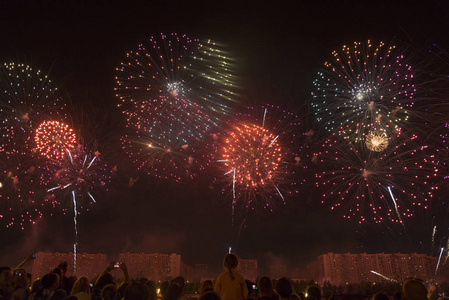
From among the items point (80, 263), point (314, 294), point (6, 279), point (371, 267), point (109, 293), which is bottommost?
point (371, 267)

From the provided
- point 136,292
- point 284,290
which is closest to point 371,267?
point 284,290

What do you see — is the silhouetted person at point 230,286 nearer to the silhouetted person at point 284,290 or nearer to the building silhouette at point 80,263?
the silhouetted person at point 284,290

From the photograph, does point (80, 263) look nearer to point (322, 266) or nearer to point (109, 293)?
point (322, 266)

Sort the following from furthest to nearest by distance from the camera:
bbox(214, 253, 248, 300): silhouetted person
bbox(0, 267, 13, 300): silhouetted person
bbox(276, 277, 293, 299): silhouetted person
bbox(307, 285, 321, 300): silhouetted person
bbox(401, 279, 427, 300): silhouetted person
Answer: bbox(0, 267, 13, 300): silhouetted person < bbox(214, 253, 248, 300): silhouetted person < bbox(307, 285, 321, 300): silhouetted person < bbox(276, 277, 293, 299): silhouetted person < bbox(401, 279, 427, 300): silhouetted person

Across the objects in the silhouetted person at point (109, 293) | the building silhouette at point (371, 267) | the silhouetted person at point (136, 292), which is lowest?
the building silhouette at point (371, 267)

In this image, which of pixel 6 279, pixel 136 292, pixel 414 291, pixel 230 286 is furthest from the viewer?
pixel 6 279

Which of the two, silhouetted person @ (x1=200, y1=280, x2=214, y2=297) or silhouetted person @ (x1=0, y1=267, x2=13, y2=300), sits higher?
silhouetted person @ (x1=0, y1=267, x2=13, y2=300)

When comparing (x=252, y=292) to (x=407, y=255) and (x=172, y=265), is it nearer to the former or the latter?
(x=172, y=265)

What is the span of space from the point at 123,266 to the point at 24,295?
5.57 feet

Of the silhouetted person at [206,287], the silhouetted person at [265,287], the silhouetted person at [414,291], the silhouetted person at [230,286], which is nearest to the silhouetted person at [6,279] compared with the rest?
the silhouetted person at [206,287]

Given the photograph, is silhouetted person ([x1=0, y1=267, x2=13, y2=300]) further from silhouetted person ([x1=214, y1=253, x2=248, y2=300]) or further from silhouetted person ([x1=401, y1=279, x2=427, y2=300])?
silhouetted person ([x1=401, y1=279, x2=427, y2=300])

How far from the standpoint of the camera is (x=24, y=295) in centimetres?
558

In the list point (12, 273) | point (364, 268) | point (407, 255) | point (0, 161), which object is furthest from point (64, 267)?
point (407, 255)

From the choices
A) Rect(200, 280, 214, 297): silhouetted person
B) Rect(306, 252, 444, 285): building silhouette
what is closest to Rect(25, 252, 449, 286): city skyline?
Rect(306, 252, 444, 285): building silhouette
